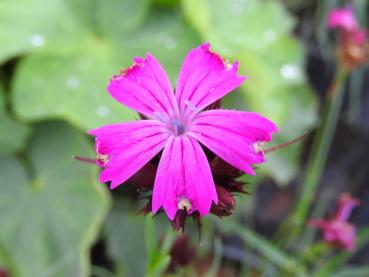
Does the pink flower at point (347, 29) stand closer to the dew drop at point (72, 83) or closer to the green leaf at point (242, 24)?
the green leaf at point (242, 24)

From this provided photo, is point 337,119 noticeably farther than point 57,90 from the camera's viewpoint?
Yes

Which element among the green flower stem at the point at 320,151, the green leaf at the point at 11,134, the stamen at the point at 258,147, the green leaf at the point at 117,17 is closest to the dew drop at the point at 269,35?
the green flower stem at the point at 320,151

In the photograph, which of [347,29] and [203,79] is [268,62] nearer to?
[347,29]

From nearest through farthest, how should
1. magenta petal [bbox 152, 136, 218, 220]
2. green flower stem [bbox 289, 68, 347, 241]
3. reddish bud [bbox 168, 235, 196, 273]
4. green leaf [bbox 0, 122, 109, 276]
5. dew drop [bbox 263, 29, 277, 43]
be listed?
magenta petal [bbox 152, 136, 218, 220]
reddish bud [bbox 168, 235, 196, 273]
green flower stem [bbox 289, 68, 347, 241]
green leaf [bbox 0, 122, 109, 276]
dew drop [bbox 263, 29, 277, 43]

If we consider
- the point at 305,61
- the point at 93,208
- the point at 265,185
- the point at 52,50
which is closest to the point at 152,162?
the point at 93,208

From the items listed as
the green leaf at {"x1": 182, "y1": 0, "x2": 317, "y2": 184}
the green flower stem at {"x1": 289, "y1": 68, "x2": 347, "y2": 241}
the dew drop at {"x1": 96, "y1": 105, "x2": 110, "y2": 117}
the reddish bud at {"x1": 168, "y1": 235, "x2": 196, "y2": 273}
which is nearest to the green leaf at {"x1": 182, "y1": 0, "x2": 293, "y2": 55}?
the green leaf at {"x1": 182, "y1": 0, "x2": 317, "y2": 184}

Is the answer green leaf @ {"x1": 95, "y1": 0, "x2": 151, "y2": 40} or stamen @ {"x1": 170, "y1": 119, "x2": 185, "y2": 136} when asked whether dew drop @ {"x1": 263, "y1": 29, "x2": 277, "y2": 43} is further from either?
stamen @ {"x1": 170, "y1": 119, "x2": 185, "y2": 136}

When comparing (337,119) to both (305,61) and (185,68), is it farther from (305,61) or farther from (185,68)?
(185,68)
